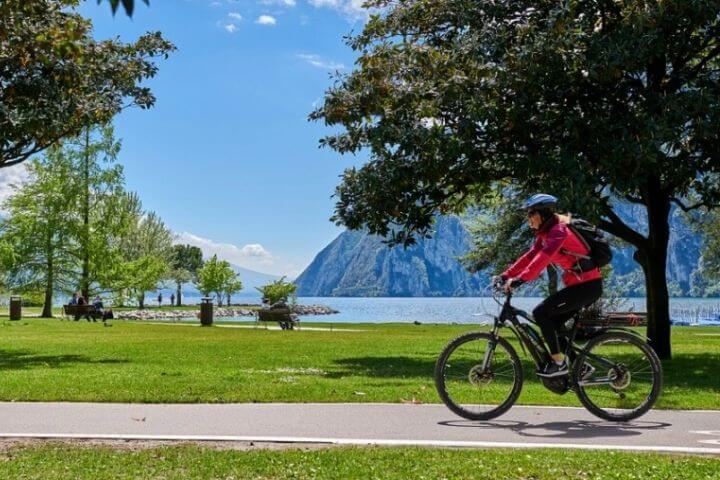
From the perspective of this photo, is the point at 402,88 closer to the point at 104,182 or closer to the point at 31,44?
the point at 31,44

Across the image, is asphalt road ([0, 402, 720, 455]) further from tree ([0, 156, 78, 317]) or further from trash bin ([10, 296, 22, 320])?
tree ([0, 156, 78, 317])

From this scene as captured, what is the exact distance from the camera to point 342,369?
13.5 metres

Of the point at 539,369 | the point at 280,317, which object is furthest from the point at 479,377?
the point at 280,317

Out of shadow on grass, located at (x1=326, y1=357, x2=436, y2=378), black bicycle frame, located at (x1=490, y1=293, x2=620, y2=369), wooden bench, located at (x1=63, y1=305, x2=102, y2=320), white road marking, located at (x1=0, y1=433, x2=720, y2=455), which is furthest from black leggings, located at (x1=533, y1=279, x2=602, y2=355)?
wooden bench, located at (x1=63, y1=305, x2=102, y2=320)

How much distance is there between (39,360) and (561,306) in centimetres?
A: 1177

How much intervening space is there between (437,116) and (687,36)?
5.11 m

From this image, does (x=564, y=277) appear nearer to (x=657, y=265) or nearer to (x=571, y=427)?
(x=571, y=427)

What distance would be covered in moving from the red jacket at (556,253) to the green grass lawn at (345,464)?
1900 millimetres

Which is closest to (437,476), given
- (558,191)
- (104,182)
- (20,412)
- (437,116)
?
(20,412)

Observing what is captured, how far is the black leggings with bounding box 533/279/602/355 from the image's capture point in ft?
24.2

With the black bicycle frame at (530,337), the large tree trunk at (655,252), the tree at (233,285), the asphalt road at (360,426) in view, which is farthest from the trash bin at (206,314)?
the tree at (233,285)

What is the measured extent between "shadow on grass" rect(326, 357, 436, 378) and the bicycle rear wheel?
15.8ft

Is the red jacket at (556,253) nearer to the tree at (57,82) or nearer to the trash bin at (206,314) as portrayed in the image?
the tree at (57,82)

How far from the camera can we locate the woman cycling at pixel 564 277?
7.29 metres
